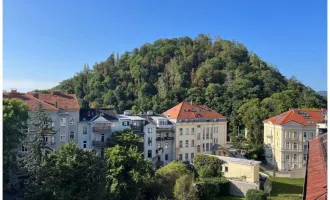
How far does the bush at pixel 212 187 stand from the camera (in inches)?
317

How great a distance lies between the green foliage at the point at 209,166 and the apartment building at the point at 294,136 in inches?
137

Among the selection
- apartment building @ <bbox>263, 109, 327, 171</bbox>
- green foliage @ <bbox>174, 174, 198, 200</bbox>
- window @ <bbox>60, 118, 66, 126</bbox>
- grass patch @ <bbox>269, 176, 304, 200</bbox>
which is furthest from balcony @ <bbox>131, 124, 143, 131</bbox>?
apartment building @ <bbox>263, 109, 327, 171</bbox>

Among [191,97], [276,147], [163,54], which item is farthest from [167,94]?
[276,147]

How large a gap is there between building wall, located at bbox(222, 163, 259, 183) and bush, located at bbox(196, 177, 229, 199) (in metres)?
A: 0.44

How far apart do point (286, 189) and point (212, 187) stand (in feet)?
7.25

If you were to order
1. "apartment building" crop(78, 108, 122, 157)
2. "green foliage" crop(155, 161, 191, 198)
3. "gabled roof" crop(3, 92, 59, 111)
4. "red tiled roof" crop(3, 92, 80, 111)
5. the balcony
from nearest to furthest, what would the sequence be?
"green foliage" crop(155, 161, 191, 198) < "gabled roof" crop(3, 92, 59, 111) < "red tiled roof" crop(3, 92, 80, 111) < "apartment building" crop(78, 108, 122, 157) < the balcony

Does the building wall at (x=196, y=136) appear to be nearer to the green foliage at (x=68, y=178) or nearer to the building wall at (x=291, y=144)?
the building wall at (x=291, y=144)

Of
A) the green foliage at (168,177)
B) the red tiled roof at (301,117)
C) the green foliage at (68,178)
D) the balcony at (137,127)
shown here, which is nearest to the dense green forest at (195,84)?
the red tiled roof at (301,117)

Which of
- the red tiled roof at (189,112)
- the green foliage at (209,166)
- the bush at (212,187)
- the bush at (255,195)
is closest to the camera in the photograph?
the bush at (255,195)

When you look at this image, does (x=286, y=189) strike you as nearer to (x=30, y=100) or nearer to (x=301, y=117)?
(x=301, y=117)

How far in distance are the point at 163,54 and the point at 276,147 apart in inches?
567

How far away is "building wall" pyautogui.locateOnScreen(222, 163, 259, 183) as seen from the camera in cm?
859

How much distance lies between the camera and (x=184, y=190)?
7.09 m

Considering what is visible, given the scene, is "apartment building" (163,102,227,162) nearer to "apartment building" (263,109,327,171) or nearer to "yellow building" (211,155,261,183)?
"apartment building" (263,109,327,171)
